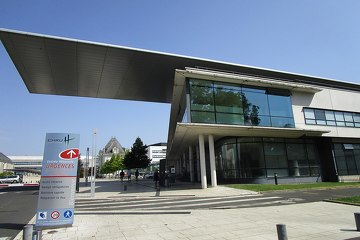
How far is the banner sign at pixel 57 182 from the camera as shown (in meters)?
8.30

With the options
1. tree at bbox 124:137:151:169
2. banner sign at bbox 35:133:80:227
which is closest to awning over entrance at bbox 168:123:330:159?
banner sign at bbox 35:133:80:227

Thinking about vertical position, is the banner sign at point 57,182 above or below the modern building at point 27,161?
below

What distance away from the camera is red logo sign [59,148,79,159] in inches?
345

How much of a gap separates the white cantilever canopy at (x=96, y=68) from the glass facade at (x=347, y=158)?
7.59 meters

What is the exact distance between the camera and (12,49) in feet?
66.5

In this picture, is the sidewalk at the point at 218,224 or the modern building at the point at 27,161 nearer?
the sidewalk at the point at 218,224

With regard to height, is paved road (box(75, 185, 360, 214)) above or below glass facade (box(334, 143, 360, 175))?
below

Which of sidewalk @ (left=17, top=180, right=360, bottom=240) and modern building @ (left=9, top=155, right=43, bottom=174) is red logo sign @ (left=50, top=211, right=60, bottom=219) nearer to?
sidewalk @ (left=17, top=180, right=360, bottom=240)

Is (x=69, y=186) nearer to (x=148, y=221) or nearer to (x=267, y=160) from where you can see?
(x=148, y=221)

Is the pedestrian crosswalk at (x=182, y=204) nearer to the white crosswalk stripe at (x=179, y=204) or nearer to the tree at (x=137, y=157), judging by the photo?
the white crosswalk stripe at (x=179, y=204)

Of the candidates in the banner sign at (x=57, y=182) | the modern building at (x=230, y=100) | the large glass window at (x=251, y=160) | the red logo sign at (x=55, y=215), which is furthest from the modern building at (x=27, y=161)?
the red logo sign at (x=55, y=215)

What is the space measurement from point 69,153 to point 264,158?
19.0 m

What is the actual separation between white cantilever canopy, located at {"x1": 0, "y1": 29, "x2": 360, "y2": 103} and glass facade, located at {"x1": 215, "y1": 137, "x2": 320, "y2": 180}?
7.06 meters

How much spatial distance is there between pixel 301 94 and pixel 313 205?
17530mm
